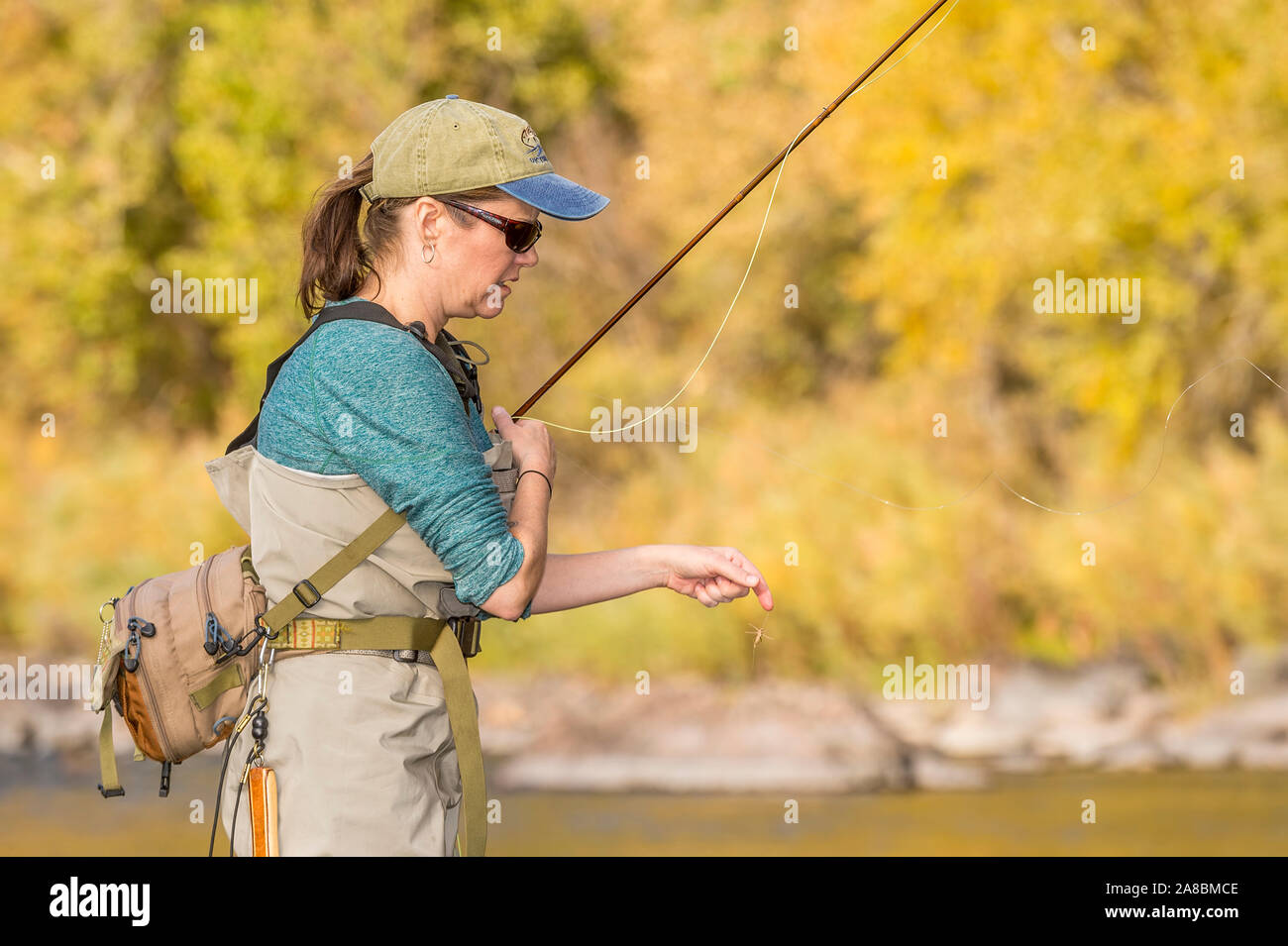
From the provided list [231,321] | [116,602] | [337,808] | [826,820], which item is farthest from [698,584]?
[231,321]

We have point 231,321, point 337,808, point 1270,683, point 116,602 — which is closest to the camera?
point 337,808

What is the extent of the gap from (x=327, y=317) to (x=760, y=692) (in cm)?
1084

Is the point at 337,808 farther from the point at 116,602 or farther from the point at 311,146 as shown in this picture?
the point at 311,146

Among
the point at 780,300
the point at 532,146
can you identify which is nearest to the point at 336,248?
the point at 532,146

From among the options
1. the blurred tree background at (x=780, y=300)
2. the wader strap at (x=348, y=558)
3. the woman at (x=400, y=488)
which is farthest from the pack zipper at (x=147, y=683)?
the blurred tree background at (x=780, y=300)

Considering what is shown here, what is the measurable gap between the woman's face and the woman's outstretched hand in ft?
1.44

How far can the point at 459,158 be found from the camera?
2104 mm

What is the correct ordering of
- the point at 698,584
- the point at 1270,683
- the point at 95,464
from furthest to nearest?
the point at 95,464, the point at 1270,683, the point at 698,584

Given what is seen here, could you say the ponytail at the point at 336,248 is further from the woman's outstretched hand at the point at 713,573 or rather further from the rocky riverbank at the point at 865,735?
the rocky riverbank at the point at 865,735

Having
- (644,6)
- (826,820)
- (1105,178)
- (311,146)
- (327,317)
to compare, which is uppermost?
(644,6)

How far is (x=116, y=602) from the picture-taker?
2188 millimetres

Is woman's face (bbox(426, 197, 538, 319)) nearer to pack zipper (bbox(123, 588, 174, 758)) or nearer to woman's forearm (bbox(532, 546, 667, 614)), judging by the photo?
woman's forearm (bbox(532, 546, 667, 614))

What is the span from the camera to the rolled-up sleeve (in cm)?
199

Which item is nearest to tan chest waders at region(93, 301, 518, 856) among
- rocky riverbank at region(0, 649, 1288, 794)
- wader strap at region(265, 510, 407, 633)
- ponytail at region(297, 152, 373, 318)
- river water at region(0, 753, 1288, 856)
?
wader strap at region(265, 510, 407, 633)
